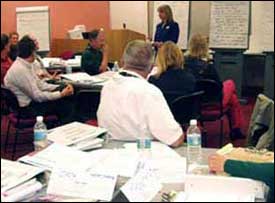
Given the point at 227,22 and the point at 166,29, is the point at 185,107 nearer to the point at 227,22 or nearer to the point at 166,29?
the point at 166,29

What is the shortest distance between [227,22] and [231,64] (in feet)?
2.16

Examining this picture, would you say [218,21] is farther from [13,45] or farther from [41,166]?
[41,166]

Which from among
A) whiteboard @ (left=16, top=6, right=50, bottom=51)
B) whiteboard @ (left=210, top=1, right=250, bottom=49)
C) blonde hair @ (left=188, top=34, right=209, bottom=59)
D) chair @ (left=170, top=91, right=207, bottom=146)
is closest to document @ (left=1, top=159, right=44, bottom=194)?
chair @ (left=170, top=91, right=207, bottom=146)

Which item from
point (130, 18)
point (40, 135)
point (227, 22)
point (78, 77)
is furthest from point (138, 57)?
point (227, 22)

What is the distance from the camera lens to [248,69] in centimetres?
788

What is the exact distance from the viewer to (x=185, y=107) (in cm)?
409

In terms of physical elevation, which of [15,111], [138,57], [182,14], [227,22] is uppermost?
[182,14]

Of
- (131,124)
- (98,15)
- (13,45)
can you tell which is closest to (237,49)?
(98,15)

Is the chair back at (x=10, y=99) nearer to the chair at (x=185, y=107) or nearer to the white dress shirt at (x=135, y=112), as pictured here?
the chair at (x=185, y=107)

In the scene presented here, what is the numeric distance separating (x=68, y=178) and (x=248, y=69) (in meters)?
6.35

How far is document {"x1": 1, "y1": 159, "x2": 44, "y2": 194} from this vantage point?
185cm

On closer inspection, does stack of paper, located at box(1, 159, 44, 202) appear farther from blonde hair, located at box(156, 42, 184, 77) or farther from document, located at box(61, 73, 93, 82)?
document, located at box(61, 73, 93, 82)

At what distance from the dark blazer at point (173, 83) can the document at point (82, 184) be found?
2257 mm

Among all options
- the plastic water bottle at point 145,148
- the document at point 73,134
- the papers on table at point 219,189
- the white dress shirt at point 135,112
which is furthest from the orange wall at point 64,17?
the papers on table at point 219,189
